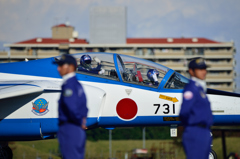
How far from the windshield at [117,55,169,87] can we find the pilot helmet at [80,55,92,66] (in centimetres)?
79

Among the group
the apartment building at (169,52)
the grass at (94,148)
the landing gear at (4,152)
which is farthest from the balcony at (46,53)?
the landing gear at (4,152)

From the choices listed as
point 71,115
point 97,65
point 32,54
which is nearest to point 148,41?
point 32,54

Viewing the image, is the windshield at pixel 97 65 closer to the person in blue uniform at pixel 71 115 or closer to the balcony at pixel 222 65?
the person in blue uniform at pixel 71 115

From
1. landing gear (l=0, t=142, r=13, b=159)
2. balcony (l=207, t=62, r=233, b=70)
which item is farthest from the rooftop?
landing gear (l=0, t=142, r=13, b=159)

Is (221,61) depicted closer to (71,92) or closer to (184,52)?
(184,52)

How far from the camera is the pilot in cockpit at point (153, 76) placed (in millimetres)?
9508

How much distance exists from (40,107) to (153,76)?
3.03 m

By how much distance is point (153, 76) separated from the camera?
31.5ft

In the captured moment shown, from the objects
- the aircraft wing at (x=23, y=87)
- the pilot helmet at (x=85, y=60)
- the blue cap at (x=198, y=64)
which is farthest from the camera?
the pilot helmet at (x=85, y=60)

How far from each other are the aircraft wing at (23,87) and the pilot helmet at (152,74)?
7.96ft

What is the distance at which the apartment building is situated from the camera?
92.8 metres

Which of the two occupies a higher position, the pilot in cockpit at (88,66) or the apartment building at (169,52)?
the apartment building at (169,52)

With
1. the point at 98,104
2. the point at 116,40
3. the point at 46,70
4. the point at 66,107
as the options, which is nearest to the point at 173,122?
the point at 98,104

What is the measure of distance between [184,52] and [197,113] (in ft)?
298
